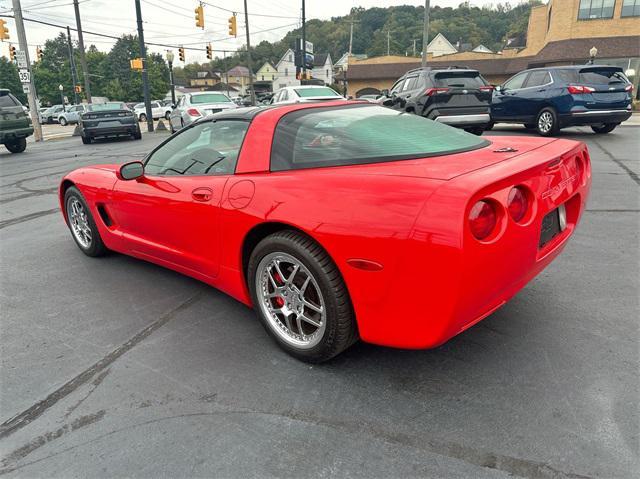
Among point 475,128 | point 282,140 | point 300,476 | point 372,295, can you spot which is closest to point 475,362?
point 372,295

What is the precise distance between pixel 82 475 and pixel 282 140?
1869mm

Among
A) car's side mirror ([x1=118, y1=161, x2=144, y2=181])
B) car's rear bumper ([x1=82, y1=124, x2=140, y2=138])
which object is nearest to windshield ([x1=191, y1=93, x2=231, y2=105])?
car's rear bumper ([x1=82, y1=124, x2=140, y2=138])

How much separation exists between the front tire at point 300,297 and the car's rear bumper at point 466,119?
9009mm

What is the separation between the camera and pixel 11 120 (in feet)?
43.7

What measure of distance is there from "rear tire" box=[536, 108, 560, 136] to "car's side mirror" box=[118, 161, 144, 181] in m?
10.1

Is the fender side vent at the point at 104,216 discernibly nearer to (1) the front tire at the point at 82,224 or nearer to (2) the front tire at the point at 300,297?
(1) the front tire at the point at 82,224

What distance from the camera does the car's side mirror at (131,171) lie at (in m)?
3.36

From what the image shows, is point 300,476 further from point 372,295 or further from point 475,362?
point 475,362

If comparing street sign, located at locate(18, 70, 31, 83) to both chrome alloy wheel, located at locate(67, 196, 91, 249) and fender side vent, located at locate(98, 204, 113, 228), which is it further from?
fender side vent, located at locate(98, 204, 113, 228)

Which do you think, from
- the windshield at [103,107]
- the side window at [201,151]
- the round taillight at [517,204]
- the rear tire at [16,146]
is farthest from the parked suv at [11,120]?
the round taillight at [517,204]

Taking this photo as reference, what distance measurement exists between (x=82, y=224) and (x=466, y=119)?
8.70 meters

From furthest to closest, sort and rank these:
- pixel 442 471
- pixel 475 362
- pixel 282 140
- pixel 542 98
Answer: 1. pixel 542 98
2. pixel 282 140
3. pixel 475 362
4. pixel 442 471

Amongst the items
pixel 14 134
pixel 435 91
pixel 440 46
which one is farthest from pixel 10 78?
pixel 435 91

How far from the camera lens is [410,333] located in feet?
6.81
